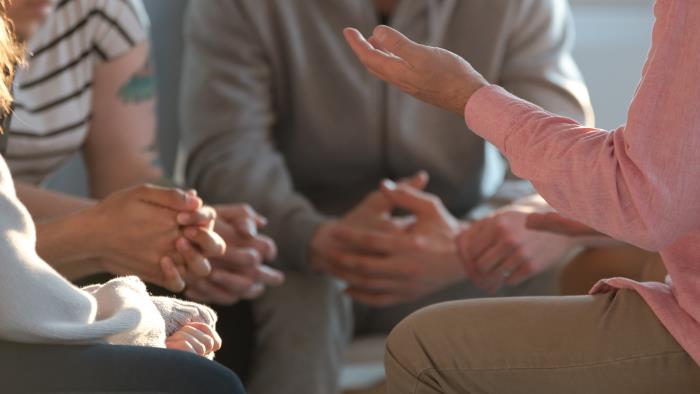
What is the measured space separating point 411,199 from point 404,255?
9 cm

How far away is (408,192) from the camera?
69.9 inches

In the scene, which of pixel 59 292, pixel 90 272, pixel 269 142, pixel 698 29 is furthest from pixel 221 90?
pixel 698 29

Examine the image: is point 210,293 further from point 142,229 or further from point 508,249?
point 508,249

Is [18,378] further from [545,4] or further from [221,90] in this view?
[545,4]

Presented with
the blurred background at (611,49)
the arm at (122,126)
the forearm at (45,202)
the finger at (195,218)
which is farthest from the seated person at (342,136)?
the blurred background at (611,49)

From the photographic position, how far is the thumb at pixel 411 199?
5.79ft

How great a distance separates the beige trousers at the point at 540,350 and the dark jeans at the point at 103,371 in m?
0.25

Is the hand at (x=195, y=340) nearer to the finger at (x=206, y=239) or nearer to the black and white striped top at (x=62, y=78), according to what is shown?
the finger at (x=206, y=239)

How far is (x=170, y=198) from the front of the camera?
53.4 inches

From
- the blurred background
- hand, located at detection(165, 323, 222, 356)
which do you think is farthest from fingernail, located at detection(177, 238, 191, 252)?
the blurred background

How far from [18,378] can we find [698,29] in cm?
59

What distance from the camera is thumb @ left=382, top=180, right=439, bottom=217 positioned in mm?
1765

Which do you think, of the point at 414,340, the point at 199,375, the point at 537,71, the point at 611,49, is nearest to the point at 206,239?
the point at 414,340

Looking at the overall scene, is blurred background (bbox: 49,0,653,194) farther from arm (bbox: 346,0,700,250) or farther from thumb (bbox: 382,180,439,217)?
arm (bbox: 346,0,700,250)
